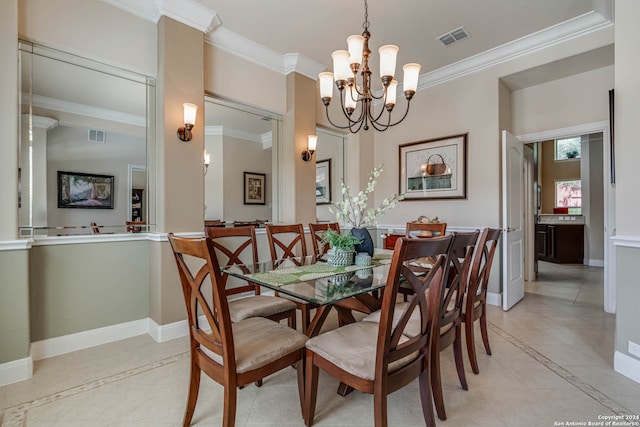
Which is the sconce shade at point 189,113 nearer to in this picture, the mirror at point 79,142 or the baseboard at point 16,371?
the mirror at point 79,142

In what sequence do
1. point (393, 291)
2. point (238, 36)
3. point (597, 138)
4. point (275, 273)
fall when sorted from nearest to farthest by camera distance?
point (393, 291)
point (275, 273)
point (238, 36)
point (597, 138)

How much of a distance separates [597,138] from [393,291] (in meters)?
7.51

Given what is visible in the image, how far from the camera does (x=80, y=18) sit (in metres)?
2.39

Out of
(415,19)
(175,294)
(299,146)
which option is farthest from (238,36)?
(175,294)

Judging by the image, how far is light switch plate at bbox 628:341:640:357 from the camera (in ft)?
6.44

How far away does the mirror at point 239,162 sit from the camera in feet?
11.5

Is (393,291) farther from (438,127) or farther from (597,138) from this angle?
(597,138)

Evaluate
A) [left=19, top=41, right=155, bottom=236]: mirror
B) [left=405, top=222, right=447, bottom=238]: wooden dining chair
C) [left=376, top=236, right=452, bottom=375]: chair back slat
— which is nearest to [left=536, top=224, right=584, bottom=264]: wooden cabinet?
[left=405, top=222, right=447, bottom=238]: wooden dining chair

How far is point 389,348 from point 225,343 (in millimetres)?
688

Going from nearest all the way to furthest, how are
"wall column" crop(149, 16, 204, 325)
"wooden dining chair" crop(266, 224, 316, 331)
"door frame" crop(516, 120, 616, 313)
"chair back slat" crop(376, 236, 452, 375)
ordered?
1. "chair back slat" crop(376, 236, 452, 375)
2. "wooden dining chair" crop(266, 224, 316, 331)
3. "wall column" crop(149, 16, 204, 325)
4. "door frame" crop(516, 120, 616, 313)

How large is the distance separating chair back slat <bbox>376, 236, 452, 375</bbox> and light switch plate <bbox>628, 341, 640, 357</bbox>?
5.30 ft

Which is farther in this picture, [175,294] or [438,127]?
[438,127]

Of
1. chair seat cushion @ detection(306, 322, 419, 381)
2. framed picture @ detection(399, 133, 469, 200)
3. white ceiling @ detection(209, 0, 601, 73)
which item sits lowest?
chair seat cushion @ detection(306, 322, 419, 381)

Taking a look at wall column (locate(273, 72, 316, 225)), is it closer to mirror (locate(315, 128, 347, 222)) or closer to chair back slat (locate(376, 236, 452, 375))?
mirror (locate(315, 128, 347, 222))
